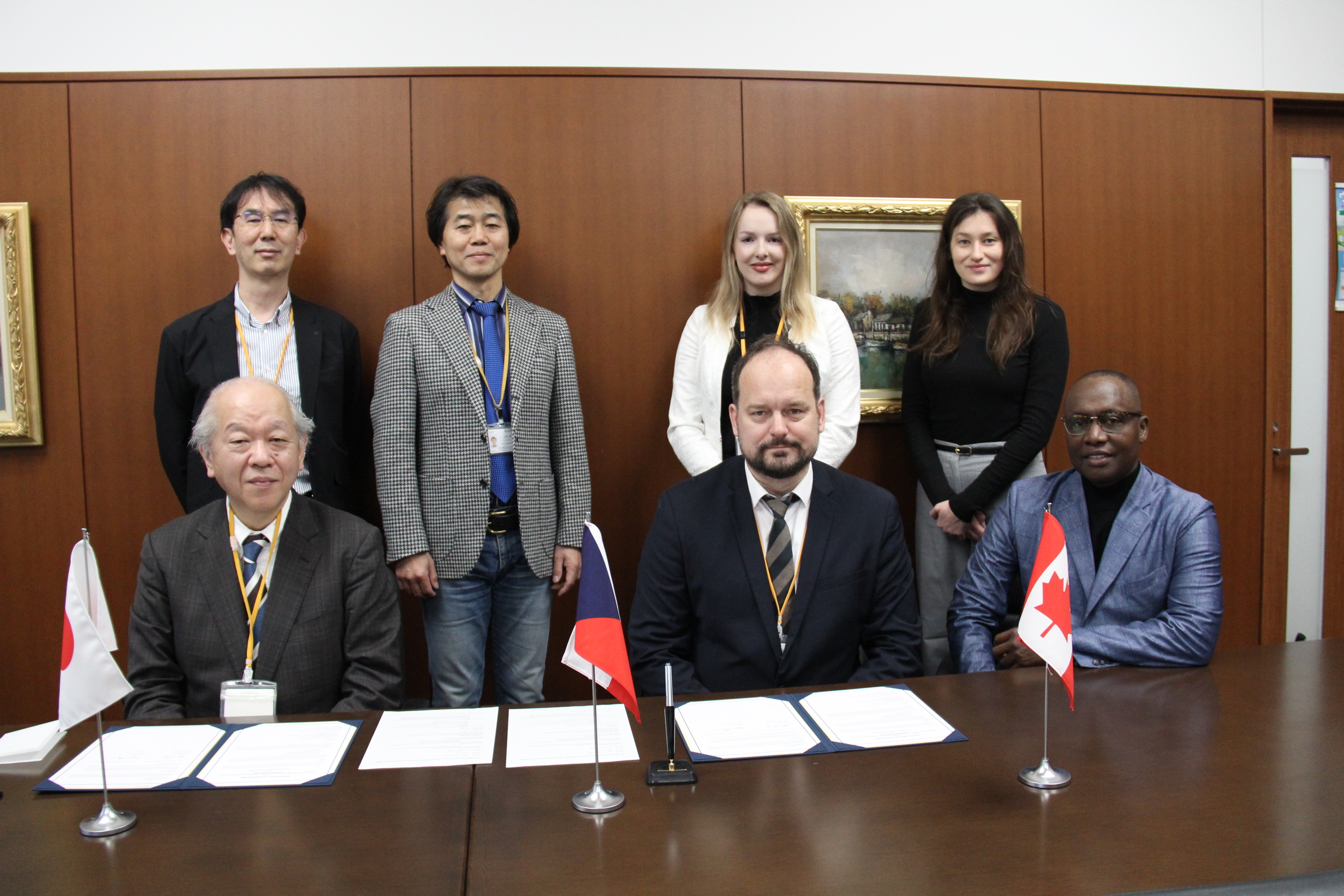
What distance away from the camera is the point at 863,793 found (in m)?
1.34

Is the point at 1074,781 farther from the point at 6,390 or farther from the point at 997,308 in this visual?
the point at 6,390

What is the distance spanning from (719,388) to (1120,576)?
Result: 4.74 feet

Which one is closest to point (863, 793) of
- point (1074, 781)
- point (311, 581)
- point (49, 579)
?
point (1074, 781)

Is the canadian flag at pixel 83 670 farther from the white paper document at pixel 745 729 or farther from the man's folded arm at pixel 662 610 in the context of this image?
the man's folded arm at pixel 662 610

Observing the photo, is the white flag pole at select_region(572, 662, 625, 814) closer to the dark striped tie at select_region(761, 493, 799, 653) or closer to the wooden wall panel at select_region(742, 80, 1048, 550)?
the dark striped tie at select_region(761, 493, 799, 653)

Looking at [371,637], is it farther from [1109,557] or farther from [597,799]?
[1109,557]

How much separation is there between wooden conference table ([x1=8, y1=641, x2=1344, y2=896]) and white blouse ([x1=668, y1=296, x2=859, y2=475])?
5.20 feet

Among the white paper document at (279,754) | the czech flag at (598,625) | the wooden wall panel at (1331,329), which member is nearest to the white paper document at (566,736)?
the czech flag at (598,625)

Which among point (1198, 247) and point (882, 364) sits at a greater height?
point (1198, 247)

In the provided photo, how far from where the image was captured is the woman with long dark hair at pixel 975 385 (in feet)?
10.0

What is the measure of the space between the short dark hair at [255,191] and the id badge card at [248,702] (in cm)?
184

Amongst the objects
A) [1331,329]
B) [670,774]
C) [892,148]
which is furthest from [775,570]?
[1331,329]

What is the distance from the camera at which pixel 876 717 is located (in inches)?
64.0

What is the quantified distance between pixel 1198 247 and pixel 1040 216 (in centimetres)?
76
